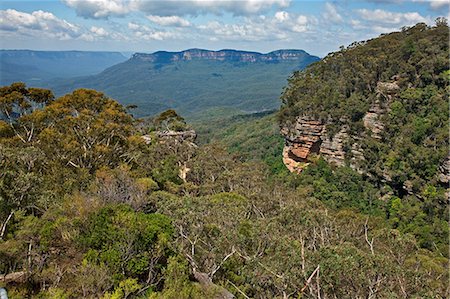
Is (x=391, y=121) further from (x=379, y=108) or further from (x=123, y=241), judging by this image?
(x=123, y=241)

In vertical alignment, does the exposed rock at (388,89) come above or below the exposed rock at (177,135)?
above

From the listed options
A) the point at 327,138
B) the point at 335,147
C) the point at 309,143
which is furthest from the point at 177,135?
the point at 335,147

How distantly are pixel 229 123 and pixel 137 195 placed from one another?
99326 millimetres

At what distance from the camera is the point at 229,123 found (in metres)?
116

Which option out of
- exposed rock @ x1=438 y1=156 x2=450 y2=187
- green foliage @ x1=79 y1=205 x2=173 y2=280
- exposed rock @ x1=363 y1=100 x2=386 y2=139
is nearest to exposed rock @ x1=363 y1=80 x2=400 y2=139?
exposed rock @ x1=363 y1=100 x2=386 y2=139

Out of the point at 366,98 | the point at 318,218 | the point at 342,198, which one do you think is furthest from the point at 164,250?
the point at 366,98

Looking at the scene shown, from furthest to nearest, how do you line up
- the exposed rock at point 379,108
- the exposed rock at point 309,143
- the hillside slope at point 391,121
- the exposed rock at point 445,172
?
the exposed rock at point 309,143, the exposed rock at point 379,108, the hillside slope at point 391,121, the exposed rock at point 445,172

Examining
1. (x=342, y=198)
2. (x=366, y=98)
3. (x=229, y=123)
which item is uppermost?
(x=366, y=98)

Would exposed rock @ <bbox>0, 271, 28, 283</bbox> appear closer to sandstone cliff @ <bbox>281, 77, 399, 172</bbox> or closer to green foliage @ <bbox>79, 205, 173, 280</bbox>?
green foliage @ <bbox>79, 205, 173, 280</bbox>

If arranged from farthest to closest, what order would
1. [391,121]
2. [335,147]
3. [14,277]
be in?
1. [335,147]
2. [391,121]
3. [14,277]

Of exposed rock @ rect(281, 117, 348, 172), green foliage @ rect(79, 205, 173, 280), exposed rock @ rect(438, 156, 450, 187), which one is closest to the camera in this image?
green foliage @ rect(79, 205, 173, 280)

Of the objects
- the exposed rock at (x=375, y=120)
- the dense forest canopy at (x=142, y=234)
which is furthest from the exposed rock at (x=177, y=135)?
the exposed rock at (x=375, y=120)

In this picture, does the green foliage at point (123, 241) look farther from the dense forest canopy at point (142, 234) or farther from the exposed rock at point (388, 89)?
the exposed rock at point (388, 89)

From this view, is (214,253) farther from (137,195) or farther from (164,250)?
(137,195)
